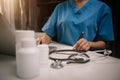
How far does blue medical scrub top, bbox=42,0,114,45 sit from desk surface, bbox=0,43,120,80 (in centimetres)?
43

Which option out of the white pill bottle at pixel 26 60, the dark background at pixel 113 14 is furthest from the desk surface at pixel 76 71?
the dark background at pixel 113 14

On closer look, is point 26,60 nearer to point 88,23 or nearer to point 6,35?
point 6,35

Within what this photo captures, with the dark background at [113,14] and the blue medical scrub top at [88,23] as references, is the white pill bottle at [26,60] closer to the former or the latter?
the blue medical scrub top at [88,23]

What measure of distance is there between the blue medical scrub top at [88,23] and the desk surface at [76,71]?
0.43 metres

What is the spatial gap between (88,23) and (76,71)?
0.56 m

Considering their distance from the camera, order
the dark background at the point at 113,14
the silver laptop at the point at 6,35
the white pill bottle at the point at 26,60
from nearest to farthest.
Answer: the white pill bottle at the point at 26,60 < the silver laptop at the point at 6,35 < the dark background at the point at 113,14

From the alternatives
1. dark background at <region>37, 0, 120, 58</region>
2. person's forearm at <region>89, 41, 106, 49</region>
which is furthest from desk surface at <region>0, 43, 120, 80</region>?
dark background at <region>37, 0, 120, 58</region>

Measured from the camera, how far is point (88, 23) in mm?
975

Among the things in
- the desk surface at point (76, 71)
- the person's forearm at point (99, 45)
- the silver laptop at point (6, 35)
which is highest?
the silver laptop at point (6, 35)

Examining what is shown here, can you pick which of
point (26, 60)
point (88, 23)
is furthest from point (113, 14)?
point (26, 60)

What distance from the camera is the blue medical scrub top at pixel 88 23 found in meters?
0.97

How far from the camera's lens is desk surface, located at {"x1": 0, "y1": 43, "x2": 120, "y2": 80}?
16.6 inches

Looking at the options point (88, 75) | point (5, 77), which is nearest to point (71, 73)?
point (88, 75)

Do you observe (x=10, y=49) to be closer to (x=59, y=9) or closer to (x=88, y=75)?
(x=88, y=75)
